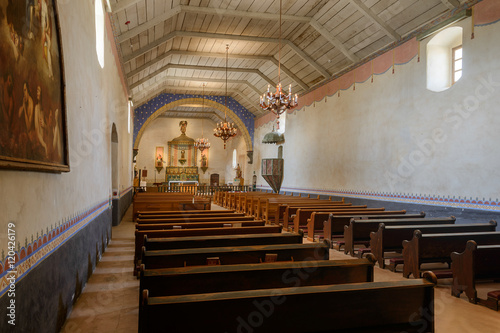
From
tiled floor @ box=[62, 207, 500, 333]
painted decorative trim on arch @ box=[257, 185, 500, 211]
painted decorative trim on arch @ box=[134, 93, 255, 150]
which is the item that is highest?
painted decorative trim on arch @ box=[134, 93, 255, 150]

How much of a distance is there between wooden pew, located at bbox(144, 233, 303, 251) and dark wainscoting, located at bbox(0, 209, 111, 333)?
2.45 ft

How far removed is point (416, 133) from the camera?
7.85m

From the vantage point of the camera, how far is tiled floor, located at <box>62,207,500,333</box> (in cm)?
305

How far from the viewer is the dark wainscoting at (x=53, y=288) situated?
198 centimetres

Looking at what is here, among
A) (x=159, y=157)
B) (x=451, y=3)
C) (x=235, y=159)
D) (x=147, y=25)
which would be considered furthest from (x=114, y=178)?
(x=159, y=157)

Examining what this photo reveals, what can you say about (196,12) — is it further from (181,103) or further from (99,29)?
(181,103)

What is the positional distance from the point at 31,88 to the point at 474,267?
14.4 ft

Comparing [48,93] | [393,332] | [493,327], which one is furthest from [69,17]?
[493,327]

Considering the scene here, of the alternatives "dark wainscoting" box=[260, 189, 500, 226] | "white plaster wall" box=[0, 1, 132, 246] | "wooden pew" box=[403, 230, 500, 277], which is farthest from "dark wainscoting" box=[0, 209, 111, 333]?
"dark wainscoting" box=[260, 189, 500, 226]

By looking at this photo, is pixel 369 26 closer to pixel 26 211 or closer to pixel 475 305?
pixel 475 305

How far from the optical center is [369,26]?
342 inches

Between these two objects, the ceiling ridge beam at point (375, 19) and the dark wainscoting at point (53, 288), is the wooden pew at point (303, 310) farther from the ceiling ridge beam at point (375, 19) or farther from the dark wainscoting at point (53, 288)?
the ceiling ridge beam at point (375, 19)

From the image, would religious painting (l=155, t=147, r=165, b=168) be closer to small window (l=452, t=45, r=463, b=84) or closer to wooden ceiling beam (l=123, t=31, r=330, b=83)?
wooden ceiling beam (l=123, t=31, r=330, b=83)

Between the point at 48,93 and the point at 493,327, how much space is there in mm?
4161
